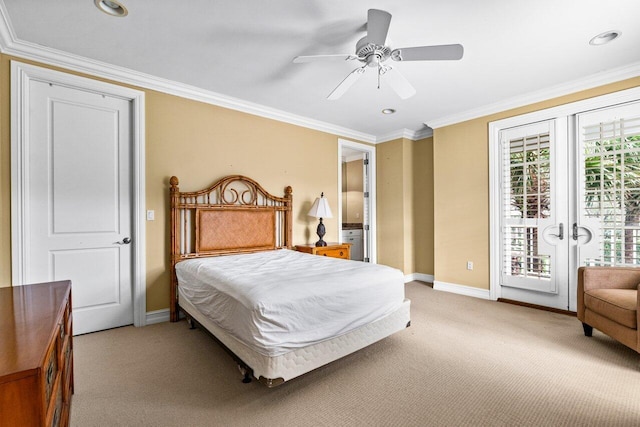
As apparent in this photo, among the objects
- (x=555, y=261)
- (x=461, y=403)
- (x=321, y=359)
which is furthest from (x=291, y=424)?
(x=555, y=261)

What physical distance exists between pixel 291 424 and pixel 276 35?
268cm

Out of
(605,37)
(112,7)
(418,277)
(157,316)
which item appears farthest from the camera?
(418,277)

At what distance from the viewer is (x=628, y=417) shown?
1.64 m

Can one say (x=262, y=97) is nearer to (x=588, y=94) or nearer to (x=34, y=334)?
(x=34, y=334)

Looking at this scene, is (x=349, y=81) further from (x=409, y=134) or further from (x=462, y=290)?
(x=462, y=290)

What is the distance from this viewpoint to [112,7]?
211 centimetres

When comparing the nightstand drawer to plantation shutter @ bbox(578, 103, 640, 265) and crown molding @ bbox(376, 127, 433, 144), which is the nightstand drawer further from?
plantation shutter @ bbox(578, 103, 640, 265)

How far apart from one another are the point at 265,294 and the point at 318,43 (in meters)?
2.04

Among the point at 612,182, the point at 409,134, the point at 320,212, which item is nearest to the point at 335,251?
the point at 320,212

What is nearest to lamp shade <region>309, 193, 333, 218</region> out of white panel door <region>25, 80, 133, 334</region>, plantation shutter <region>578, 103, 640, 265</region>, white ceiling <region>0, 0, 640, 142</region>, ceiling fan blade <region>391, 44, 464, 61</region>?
white ceiling <region>0, 0, 640, 142</region>

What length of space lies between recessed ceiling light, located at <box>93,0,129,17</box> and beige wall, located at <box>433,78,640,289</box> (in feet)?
13.1

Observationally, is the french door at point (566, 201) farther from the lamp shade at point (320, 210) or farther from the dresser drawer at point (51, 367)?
the dresser drawer at point (51, 367)

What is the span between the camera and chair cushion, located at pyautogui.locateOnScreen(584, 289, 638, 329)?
219cm

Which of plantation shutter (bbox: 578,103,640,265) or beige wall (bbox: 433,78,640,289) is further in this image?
beige wall (bbox: 433,78,640,289)
